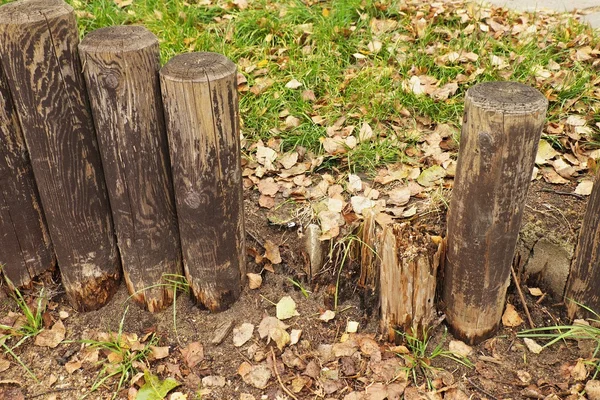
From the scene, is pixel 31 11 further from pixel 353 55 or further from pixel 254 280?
pixel 353 55

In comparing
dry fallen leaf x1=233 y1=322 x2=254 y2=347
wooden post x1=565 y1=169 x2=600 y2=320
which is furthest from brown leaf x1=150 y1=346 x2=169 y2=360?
wooden post x1=565 y1=169 x2=600 y2=320

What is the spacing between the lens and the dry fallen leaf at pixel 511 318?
3002mm

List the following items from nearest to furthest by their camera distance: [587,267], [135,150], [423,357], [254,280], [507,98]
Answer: [507,98] < [135,150] < [587,267] < [423,357] < [254,280]

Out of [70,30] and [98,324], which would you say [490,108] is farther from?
[98,324]

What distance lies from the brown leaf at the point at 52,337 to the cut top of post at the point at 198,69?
1426 mm

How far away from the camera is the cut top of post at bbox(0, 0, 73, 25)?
2.37 m

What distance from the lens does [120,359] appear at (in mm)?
2908

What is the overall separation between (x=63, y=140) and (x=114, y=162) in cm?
23

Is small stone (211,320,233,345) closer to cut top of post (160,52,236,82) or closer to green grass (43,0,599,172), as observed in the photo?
green grass (43,0,599,172)

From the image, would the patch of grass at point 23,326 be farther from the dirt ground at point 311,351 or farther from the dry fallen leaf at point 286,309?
the dry fallen leaf at point 286,309

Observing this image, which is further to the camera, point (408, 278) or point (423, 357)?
point (423, 357)

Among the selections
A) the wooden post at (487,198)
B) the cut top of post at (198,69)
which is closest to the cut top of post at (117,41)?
the cut top of post at (198,69)

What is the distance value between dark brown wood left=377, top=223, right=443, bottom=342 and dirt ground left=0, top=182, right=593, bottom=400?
0.16 metres

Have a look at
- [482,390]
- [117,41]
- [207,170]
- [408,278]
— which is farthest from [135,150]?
[482,390]
